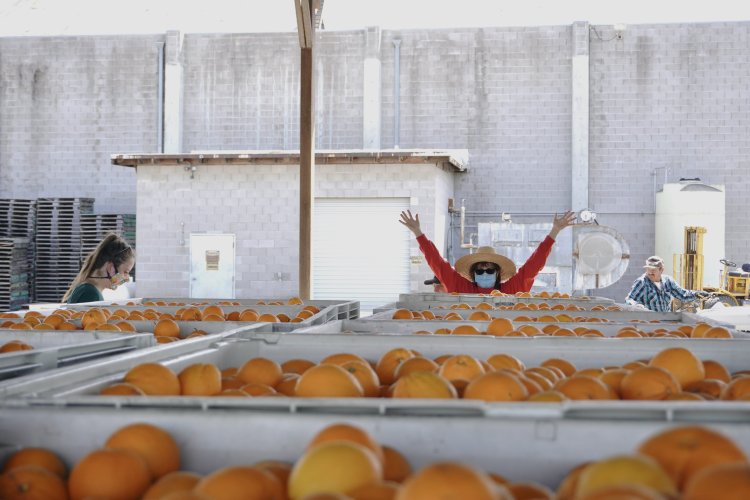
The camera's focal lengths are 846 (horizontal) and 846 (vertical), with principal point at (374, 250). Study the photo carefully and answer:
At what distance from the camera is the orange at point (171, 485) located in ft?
3.89

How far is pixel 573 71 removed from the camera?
52.0 ft

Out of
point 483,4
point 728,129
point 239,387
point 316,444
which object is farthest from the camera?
point 483,4

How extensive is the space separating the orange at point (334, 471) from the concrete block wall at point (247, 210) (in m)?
12.9

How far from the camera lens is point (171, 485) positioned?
1.21 meters

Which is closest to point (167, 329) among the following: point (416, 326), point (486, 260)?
point (416, 326)

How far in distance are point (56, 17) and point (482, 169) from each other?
9.61m

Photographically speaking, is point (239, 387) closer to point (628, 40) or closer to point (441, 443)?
point (441, 443)

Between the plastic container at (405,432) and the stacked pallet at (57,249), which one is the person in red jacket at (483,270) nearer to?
the plastic container at (405,432)

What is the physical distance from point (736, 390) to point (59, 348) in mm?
1651

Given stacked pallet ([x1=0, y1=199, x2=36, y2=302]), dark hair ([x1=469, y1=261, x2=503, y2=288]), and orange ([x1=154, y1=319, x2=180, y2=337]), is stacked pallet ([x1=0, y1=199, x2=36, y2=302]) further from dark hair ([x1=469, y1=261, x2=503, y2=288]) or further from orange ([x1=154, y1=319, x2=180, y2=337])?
orange ([x1=154, y1=319, x2=180, y2=337])

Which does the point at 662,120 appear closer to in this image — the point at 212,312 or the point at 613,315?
the point at 613,315

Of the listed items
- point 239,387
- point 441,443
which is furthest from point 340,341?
point 441,443

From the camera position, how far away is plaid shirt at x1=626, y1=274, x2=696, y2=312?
834 centimetres

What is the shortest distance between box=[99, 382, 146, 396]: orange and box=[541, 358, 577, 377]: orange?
109cm
